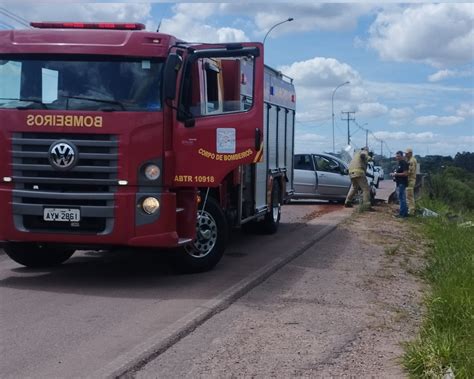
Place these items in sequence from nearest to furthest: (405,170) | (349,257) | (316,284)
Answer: (316,284)
(349,257)
(405,170)

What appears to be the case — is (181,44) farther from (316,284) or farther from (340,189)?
(340,189)

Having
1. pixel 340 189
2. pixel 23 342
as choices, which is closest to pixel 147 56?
pixel 23 342

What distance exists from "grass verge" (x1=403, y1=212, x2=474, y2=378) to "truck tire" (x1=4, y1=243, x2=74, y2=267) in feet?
16.1

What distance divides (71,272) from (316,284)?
327cm

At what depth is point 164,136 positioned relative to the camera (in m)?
7.96

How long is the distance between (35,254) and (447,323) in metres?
5.57

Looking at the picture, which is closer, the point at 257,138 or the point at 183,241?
the point at 183,241

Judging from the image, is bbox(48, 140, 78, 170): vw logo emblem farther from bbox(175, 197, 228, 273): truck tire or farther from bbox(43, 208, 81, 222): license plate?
bbox(175, 197, 228, 273): truck tire

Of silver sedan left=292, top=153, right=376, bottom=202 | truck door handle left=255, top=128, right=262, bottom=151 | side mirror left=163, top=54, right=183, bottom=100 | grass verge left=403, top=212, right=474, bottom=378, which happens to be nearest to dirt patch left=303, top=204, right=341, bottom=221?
silver sedan left=292, top=153, right=376, bottom=202

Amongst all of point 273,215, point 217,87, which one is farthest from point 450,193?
point 217,87

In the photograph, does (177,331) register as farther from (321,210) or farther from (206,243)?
(321,210)

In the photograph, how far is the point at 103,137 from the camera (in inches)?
306

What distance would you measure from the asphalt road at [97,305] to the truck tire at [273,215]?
5.92 feet

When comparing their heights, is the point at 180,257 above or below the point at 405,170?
below
